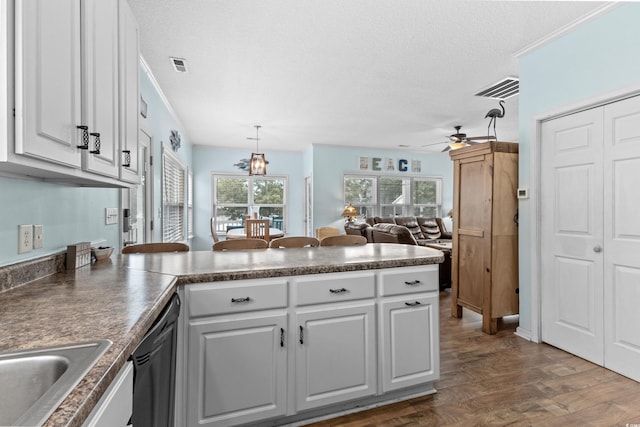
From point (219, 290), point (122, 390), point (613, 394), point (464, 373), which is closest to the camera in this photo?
point (122, 390)

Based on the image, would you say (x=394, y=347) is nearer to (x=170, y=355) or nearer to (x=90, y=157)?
(x=170, y=355)

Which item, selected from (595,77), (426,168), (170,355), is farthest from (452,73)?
(426,168)

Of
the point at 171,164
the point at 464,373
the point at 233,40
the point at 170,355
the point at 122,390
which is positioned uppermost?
the point at 233,40

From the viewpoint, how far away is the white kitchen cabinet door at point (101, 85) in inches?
48.6

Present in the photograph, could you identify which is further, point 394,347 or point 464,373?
point 464,373

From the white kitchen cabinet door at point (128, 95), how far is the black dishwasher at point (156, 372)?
792 mm

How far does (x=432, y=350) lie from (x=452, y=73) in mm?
2832

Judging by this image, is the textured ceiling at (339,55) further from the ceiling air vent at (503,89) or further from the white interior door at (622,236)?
the white interior door at (622,236)

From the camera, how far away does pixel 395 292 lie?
6.15 ft

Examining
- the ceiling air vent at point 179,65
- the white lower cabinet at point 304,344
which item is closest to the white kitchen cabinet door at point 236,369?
the white lower cabinet at point 304,344

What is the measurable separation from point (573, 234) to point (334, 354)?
218 cm

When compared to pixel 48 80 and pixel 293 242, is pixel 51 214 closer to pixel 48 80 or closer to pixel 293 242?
pixel 48 80

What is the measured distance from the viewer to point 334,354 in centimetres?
174

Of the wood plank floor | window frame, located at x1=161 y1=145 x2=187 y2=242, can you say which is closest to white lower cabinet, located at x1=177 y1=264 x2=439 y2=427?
the wood plank floor
